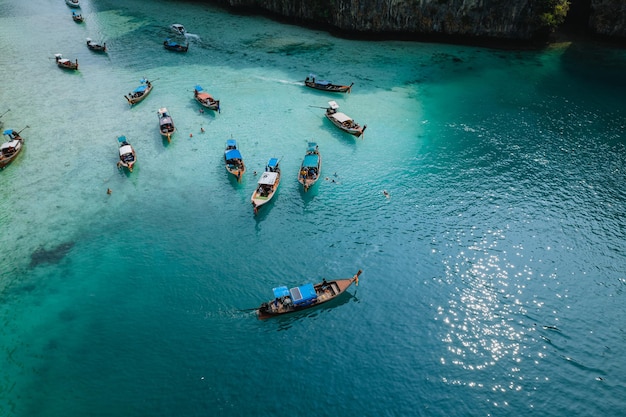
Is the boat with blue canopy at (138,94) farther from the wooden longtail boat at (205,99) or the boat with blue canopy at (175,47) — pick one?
the boat with blue canopy at (175,47)

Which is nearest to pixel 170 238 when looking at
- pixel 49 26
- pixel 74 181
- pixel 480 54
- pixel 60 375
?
pixel 60 375

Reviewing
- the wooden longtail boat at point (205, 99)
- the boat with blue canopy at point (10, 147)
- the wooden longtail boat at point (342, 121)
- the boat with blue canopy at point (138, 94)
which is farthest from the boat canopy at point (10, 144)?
the wooden longtail boat at point (342, 121)

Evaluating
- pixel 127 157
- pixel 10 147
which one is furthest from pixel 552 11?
pixel 10 147

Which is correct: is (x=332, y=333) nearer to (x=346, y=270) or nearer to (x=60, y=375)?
(x=346, y=270)

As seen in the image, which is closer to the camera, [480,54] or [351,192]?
[351,192]

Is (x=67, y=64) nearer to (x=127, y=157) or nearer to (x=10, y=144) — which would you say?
(x=10, y=144)

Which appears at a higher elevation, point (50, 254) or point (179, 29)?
point (179, 29)
